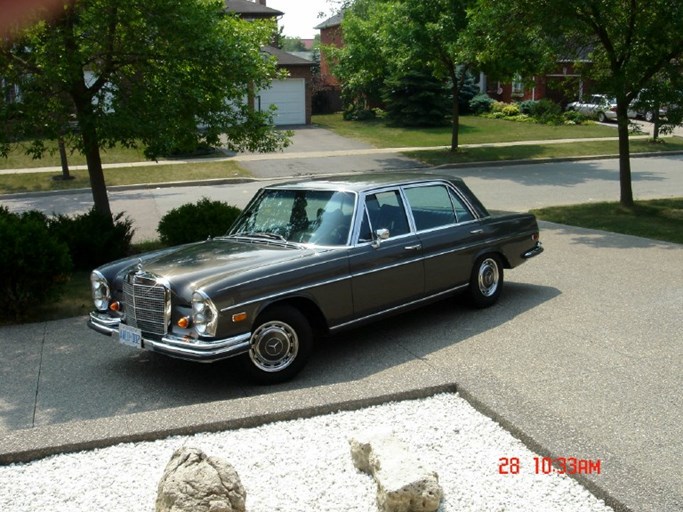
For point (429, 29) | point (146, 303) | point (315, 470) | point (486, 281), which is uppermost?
point (429, 29)

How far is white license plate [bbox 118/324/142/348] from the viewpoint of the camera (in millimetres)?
6133

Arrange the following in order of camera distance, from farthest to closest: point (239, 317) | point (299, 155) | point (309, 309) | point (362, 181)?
point (299, 155) → point (362, 181) → point (309, 309) → point (239, 317)

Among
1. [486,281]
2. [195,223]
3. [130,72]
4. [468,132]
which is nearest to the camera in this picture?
[486,281]

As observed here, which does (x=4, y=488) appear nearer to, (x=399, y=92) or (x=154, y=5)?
(x=154, y=5)

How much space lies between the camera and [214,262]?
20.8 feet

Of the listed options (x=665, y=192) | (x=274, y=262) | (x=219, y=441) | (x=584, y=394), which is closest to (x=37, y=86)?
(x=274, y=262)

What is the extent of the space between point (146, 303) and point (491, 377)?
8.81ft

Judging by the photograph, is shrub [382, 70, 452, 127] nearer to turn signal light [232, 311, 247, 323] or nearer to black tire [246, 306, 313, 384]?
black tire [246, 306, 313, 384]

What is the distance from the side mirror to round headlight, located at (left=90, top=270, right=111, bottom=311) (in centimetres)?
232

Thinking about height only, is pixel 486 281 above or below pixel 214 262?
below

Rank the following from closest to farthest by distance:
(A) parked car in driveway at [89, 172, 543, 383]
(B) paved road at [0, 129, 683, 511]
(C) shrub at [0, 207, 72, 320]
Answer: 1. (B) paved road at [0, 129, 683, 511]
2. (A) parked car in driveway at [89, 172, 543, 383]
3. (C) shrub at [0, 207, 72, 320]

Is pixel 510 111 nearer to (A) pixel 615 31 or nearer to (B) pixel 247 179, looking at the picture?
(B) pixel 247 179

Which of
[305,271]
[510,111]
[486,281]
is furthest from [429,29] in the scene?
[305,271]

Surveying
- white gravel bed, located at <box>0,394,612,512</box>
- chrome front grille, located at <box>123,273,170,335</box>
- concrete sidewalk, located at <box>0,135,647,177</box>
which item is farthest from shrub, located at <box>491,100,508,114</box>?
white gravel bed, located at <box>0,394,612,512</box>
